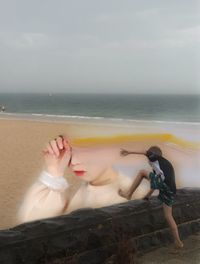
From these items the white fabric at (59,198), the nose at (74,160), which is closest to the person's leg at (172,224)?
the white fabric at (59,198)

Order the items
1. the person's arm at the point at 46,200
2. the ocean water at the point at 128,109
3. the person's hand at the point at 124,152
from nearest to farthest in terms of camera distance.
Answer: the person's arm at the point at 46,200 < the person's hand at the point at 124,152 < the ocean water at the point at 128,109

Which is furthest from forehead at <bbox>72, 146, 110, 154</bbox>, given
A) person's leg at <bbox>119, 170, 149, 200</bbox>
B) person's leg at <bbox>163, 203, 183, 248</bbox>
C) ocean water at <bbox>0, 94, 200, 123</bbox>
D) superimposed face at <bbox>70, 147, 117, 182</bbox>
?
ocean water at <bbox>0, 94, 200, 123</bbox>

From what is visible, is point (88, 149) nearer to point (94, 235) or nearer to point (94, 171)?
point (94, 171)

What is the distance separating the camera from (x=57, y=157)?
275 inches

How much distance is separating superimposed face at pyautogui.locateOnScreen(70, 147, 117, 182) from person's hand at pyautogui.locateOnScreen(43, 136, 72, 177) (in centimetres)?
11

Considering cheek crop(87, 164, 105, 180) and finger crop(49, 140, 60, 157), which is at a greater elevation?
finger crop(49, 140, 60, 157)

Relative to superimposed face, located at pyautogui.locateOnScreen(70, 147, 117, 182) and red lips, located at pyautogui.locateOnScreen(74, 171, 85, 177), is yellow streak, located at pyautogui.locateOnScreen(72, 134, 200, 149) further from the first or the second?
red lips, located at pyautogui.locateOnScreen(74, 171, 85, 177)

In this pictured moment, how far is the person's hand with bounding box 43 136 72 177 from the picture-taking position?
695cm

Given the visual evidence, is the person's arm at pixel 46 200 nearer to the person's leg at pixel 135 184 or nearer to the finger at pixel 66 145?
the finger at pixel 66 145

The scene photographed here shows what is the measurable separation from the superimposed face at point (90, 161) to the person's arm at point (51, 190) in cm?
16

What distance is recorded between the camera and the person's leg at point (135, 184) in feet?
23.4

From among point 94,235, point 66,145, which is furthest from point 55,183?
point 94,235

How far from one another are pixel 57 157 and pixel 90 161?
532 millimetres

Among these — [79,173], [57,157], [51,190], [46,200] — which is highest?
[57,157]
